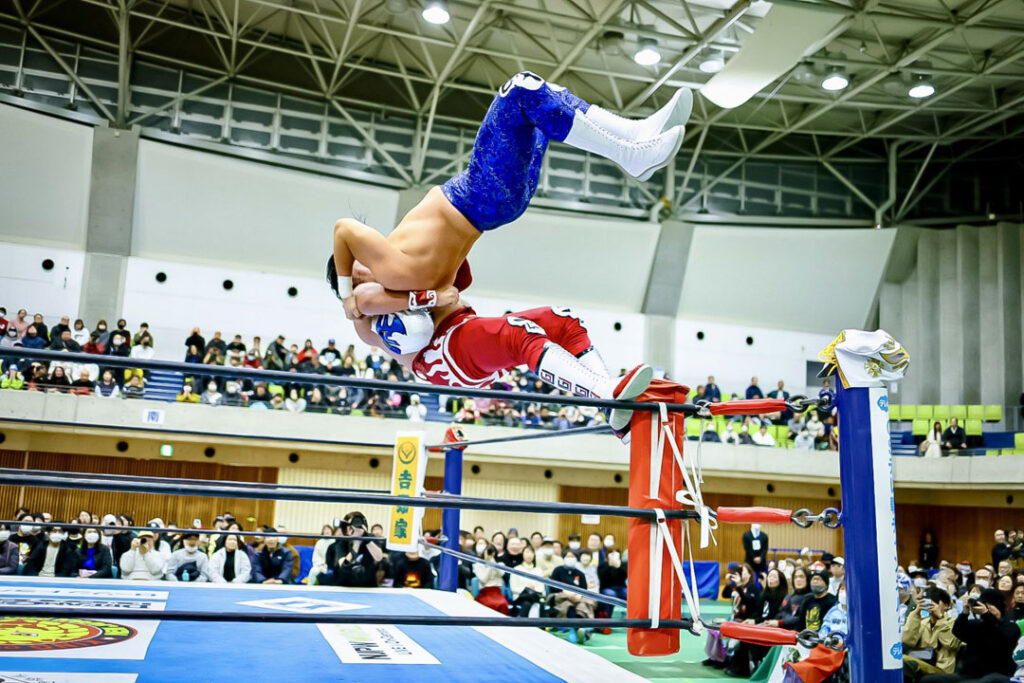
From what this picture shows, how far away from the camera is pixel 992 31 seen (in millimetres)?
12211

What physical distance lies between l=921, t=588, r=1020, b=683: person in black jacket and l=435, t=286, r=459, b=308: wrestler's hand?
14.0 feet

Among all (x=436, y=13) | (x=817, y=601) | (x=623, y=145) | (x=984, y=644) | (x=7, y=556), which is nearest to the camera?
(x=623, y=145)

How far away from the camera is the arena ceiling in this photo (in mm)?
12070

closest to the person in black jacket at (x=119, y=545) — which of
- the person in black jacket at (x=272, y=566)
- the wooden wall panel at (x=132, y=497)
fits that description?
the person in black jacket at (x=272, y=566)

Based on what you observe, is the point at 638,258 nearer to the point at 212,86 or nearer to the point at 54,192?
the point at 212,86

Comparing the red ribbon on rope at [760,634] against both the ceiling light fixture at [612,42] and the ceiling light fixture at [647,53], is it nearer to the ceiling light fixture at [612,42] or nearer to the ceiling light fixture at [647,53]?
the ceiling light fixture at [647,53]

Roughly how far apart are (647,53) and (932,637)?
931 cm

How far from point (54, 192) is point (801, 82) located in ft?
37.6

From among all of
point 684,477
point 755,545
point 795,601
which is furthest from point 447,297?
point 755,545

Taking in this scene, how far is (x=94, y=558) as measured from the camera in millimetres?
7492

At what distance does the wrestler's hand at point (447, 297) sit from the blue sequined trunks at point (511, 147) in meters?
0.22

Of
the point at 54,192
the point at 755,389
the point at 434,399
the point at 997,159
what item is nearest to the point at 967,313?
the point at 997,159

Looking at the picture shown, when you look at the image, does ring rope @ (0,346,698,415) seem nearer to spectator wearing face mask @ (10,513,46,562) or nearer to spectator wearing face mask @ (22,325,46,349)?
spectator wearing face mask @ (10,513,46,562)

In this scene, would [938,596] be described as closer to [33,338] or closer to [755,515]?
[755,515]
